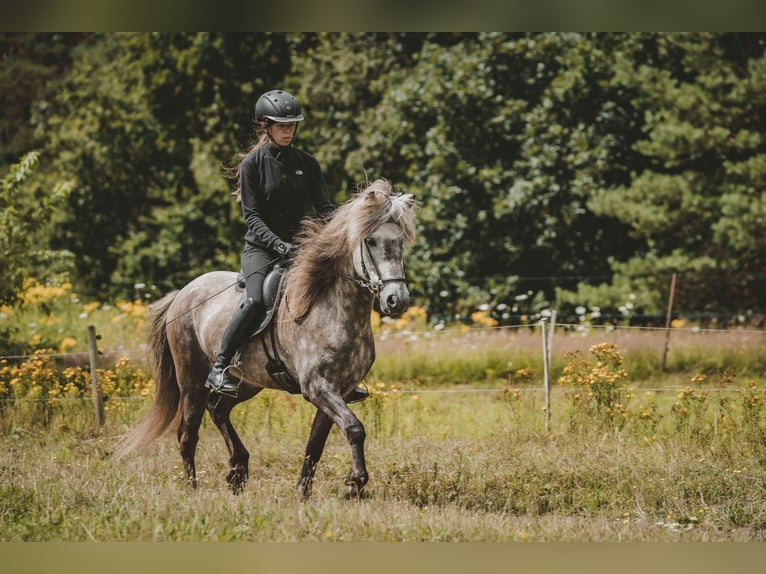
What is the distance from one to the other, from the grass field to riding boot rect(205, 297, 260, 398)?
87 cm

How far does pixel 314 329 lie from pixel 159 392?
2251 millimetres

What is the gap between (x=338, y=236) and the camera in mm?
6590

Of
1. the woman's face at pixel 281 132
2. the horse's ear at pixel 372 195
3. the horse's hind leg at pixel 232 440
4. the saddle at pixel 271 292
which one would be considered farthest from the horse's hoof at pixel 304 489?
the woman's face at pixel 281 132

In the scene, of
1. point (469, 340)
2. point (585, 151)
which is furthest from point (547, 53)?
point (469, 340)

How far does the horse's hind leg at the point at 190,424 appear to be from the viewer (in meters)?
7.76

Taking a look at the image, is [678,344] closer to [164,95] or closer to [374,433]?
[374,433]

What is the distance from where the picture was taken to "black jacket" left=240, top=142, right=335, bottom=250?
6.93m

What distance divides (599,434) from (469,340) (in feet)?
18.9

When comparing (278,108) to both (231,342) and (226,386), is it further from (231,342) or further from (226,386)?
(226,386)

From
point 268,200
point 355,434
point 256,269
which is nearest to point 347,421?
point 355,434

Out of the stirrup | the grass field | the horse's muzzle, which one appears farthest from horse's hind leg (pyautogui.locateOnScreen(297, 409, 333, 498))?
the horse's muzzle

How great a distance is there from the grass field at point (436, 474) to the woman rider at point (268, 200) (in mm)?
1113

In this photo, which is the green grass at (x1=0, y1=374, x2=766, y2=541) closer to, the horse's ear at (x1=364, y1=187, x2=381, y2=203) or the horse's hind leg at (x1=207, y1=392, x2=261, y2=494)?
the horse's hind leg at (x1=207, y1=392, x2=261, y2=494)

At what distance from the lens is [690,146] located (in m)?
16.2
